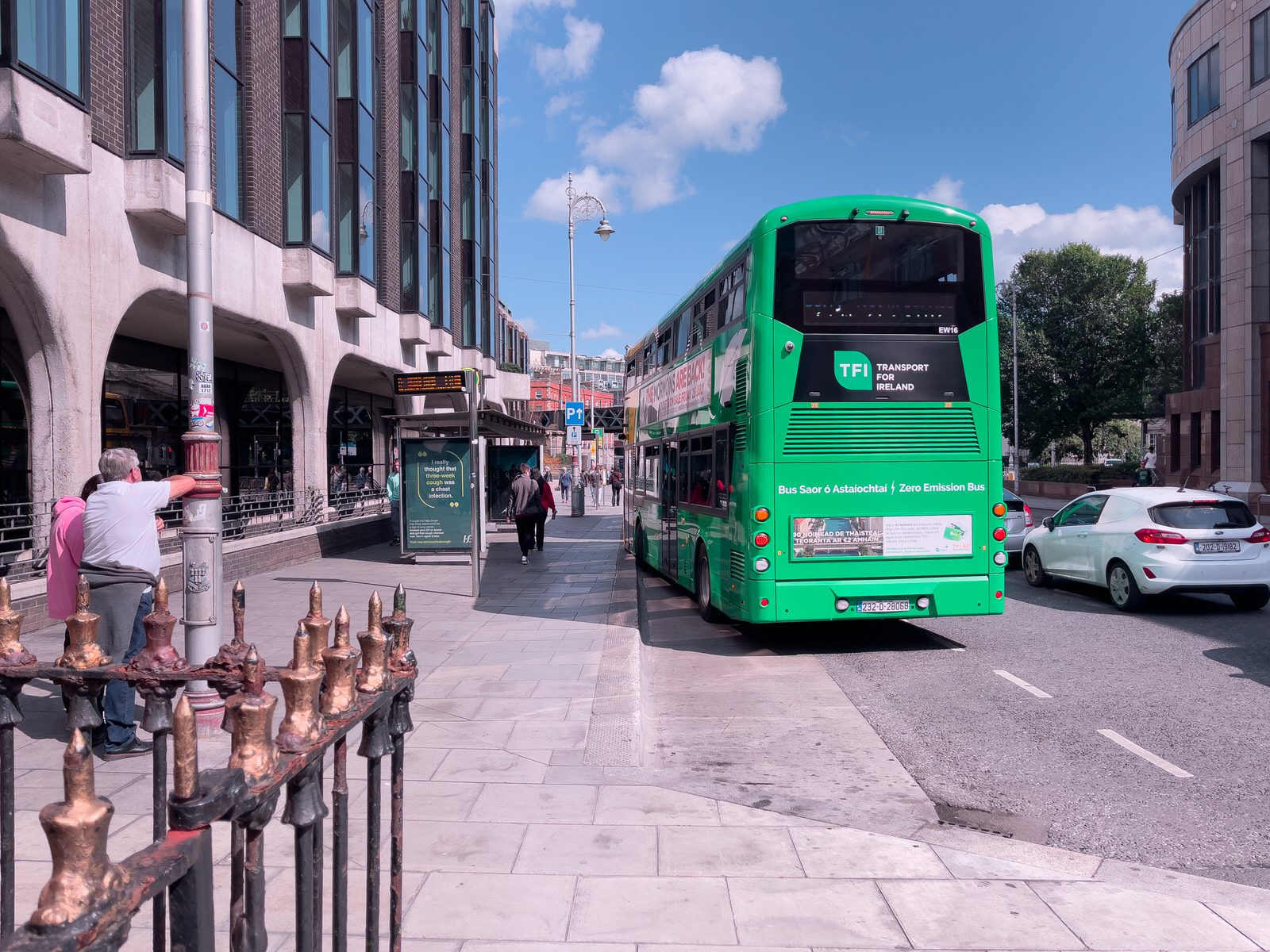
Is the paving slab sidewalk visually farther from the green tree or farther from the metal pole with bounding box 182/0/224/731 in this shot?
the green tree

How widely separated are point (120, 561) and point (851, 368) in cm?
636

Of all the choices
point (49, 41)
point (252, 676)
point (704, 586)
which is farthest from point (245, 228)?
point (252, 676)

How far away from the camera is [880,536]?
31.5 feet

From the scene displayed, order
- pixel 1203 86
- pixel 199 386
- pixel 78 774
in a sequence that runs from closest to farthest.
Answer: pixel 78 774, pixel 199 386, pixel 1203 86

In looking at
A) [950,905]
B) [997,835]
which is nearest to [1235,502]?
[997,835]

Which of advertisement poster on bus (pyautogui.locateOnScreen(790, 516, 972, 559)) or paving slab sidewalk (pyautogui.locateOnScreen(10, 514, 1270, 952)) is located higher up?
advertisement poster on bus (pyautogui.locateOnScreen(790, 516, 972, 559))

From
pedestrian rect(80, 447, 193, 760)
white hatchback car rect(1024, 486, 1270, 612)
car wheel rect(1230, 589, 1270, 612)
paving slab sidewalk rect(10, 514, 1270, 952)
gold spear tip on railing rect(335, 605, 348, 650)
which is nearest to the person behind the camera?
gold spear tip on railing rect(335, 605, 348, 650)

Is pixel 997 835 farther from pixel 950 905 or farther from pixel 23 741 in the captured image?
pixel 23 741

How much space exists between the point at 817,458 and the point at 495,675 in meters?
3.64

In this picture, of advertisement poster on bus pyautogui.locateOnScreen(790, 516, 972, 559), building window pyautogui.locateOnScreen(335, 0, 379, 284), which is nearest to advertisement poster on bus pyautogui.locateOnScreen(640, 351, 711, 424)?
advertisement poster on bus pyautogui.locateOnScreen(790, 516, 972, 559)

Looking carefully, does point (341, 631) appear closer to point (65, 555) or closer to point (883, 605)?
point (65, 555)

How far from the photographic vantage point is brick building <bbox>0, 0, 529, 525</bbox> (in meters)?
10.8

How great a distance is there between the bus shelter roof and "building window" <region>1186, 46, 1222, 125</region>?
27.8 metres

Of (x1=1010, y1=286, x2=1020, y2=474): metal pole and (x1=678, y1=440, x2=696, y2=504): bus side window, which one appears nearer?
(x1=678, y1=440, x2=696, y2=504): bus side window
